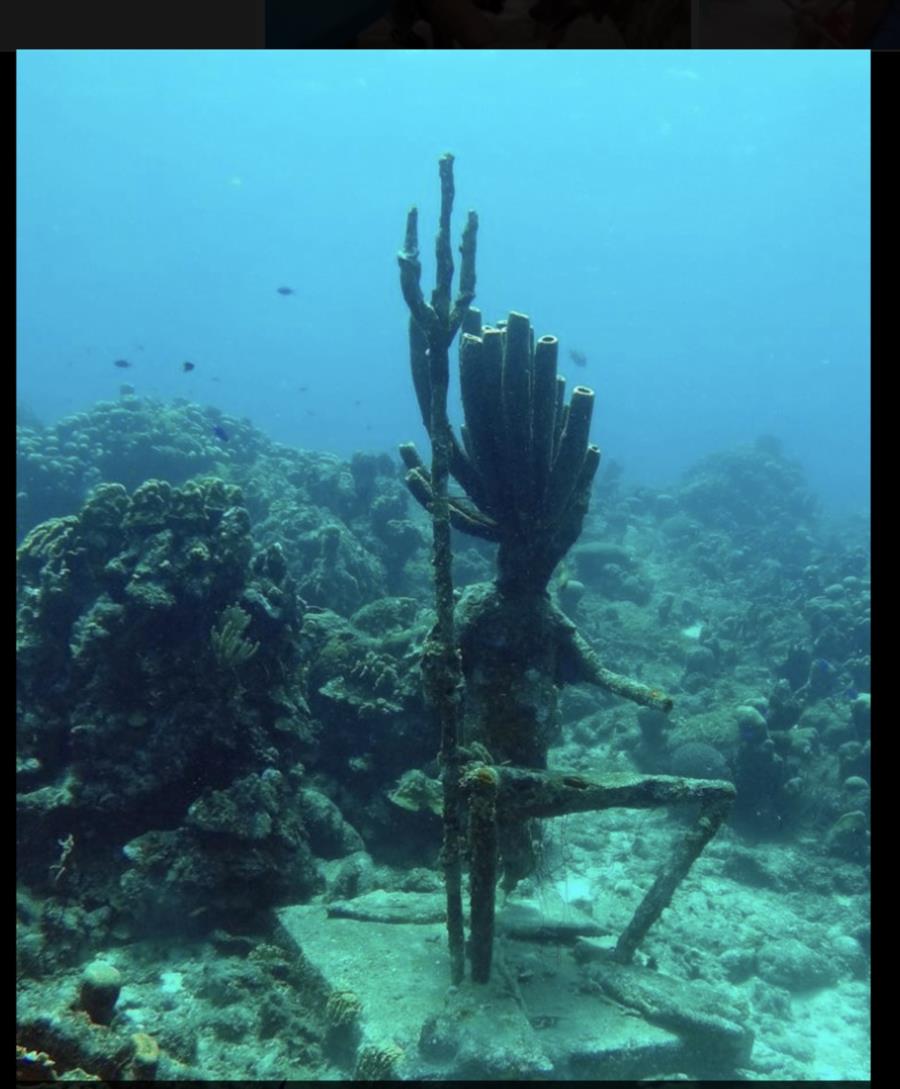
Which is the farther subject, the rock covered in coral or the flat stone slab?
the rock covered in coral

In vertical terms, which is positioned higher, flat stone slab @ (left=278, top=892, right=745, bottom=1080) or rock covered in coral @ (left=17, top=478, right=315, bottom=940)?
rock covered in coral @ (left=17, top=478, right=315, bottom=940)

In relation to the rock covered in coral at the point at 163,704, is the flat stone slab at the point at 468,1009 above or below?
below

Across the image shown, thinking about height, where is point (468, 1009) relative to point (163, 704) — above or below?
below

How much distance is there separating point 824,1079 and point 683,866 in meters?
1.72

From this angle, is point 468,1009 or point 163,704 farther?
point 163,704

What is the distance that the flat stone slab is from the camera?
12.2ft

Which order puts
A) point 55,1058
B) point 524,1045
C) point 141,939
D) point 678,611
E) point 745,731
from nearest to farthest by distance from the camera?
point 55,1058
point 524,1045
point 141,939
point 745,731
point 678,611

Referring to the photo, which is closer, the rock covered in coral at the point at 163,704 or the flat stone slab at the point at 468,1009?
the flat stone slab at the point at 468,1009

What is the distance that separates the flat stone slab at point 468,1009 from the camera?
3.73m

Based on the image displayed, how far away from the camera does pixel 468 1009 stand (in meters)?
4.00

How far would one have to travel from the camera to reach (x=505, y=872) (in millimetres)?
5410

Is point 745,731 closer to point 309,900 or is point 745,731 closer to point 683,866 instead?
point 683,866
